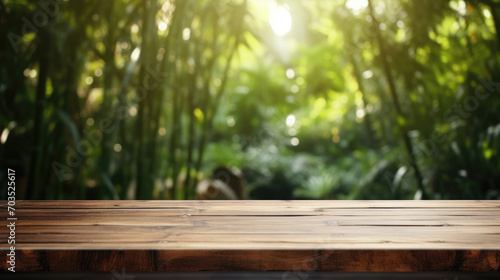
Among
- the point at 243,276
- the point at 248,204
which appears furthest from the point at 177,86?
the point at 243,276

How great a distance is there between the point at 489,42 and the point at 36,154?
4.26ft

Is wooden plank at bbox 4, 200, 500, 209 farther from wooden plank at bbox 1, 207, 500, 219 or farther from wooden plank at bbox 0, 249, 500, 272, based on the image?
wooden plank at bbox 0, 249, 500, 272

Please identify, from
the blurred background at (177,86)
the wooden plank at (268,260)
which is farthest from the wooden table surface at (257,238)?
the blurred background at (177,86)

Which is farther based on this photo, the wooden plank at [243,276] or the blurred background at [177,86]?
the blurred background at [177,86]

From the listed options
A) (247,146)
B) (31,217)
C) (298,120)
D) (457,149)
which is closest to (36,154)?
(31,217)

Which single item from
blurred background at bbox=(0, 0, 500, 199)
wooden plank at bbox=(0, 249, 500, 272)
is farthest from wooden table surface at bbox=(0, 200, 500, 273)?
blurred background at bbox=(0, 0, 500, 199)

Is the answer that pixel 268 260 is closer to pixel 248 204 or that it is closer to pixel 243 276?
pixel 243 276

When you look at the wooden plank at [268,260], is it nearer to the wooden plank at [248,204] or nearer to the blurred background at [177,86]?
the wooden plank at [248,204]

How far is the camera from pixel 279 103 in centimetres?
366

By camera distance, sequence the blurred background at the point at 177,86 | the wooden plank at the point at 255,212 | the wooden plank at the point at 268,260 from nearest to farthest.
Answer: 1. the wooden plank at the point at 268,260
2. the wooden plank at the point at 255,212
3. the blurred background at the point at 177,86

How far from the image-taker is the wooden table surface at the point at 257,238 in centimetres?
42

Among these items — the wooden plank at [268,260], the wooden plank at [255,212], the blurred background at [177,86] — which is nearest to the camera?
the wooden plank at [268,260]

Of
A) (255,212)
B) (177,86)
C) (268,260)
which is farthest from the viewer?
(177,86)

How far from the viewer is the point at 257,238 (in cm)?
47
